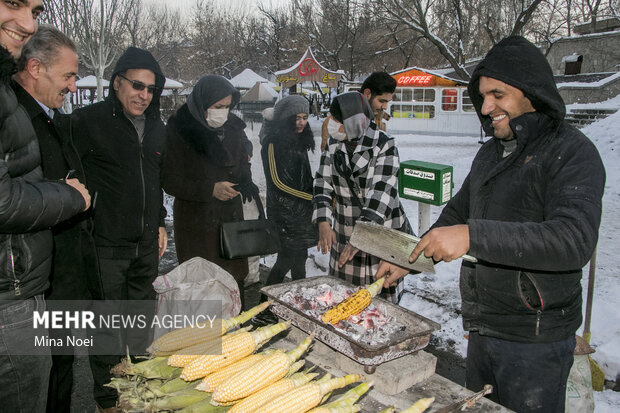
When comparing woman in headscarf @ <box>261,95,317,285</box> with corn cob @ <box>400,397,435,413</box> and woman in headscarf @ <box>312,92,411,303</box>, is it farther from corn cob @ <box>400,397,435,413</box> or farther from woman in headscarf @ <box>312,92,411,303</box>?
corn cob @ <box>400,397,435,413</box>

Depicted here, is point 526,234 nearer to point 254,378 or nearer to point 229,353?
point 254,378

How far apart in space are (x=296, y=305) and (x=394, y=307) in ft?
1.78

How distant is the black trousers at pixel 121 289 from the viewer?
3145 mm

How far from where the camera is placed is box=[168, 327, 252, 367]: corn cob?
1.95 metres

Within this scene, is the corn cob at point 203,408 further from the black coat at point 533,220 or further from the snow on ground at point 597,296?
the snow on ground at point 597,296

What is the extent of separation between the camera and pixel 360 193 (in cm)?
352

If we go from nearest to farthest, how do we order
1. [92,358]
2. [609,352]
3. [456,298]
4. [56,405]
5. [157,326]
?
[56,405]
[92,358]
[157,326]
[609,352]
[456,298]

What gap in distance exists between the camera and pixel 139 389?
6.02ft

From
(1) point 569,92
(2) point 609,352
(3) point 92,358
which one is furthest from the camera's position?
(1) point 569,92

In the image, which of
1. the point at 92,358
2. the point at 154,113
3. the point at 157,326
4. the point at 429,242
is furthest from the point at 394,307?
the point at 154,113

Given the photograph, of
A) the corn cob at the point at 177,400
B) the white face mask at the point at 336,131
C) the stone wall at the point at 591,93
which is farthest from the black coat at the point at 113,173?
the stone wall at the point at 591,93

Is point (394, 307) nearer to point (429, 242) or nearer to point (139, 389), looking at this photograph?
point (429, 242)

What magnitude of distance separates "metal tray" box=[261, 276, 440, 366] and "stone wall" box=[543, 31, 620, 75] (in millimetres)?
30046

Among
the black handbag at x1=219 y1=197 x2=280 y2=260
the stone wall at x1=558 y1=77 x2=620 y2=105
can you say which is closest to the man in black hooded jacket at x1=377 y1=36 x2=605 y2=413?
the black handbag at x1=219 y1=197 x2=280 y2=260
